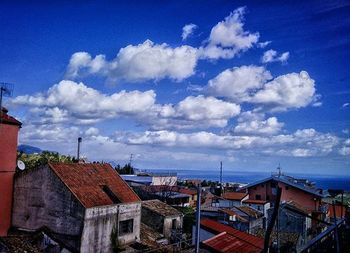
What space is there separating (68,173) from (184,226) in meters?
16.7

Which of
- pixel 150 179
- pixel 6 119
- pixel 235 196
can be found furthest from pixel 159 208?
pixel 150 179

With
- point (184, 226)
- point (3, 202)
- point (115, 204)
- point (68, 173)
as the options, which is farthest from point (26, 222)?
point (184, 226)

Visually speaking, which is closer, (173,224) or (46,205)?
(46,205)

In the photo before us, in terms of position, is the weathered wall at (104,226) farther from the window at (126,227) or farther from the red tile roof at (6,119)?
the red tile roof at (6,119)

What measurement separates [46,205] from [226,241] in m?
12.2

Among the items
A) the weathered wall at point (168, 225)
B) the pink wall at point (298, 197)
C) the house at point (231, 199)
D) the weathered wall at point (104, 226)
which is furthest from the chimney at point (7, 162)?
the pink wall at point (298, 197)

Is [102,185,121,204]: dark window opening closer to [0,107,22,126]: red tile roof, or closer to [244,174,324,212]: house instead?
[0,107,22,126]: red tile roof

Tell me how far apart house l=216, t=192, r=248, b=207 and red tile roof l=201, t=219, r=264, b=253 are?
75.0 feet

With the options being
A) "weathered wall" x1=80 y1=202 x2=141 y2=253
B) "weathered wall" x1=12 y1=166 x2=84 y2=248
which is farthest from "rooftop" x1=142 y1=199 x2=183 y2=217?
"weathered wall" x1=12 y1=166 x2=84 y2=248

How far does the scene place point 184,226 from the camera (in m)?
39.4

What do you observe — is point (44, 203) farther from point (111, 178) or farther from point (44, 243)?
point (111, 178)

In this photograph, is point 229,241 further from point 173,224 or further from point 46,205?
point 173,224

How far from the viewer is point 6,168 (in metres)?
26.1

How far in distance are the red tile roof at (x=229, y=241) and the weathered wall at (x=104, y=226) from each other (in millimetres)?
6075
